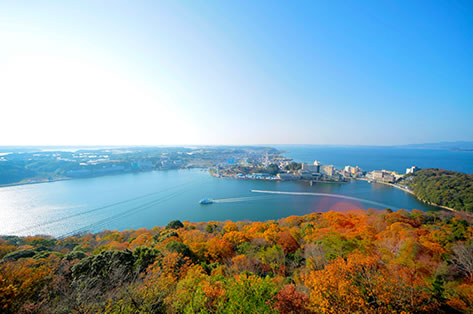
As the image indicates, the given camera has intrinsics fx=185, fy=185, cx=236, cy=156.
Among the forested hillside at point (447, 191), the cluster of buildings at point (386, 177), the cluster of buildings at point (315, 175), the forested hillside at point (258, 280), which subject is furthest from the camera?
the cluster of buildings at point (315, 175)

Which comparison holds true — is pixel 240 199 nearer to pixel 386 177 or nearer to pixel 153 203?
pixel 153 203

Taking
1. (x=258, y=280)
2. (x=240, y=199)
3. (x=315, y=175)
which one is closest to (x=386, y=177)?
(x=315, y=175)

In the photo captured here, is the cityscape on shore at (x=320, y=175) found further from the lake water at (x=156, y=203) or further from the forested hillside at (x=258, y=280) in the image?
the forested hillside at (x=258, y=280)

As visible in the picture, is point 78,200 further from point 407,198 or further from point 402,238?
point 407,198

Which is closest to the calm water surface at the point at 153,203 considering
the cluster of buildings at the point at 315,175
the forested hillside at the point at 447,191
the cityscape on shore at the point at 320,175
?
the forested hillside at the point at 447,191

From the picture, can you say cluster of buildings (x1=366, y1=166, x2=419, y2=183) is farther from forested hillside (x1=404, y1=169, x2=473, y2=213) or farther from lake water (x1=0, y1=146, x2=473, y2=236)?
forested hillside (x1=404, y1=169, x2=473, y2=213)

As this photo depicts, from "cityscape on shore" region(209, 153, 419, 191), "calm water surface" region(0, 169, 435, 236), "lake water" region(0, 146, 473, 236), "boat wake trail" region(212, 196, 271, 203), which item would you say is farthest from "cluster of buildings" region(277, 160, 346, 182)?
"boat wake trail" region(212, 196, 271, 203)

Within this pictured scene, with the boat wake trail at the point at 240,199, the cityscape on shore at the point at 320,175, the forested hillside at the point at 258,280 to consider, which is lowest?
the boat wake trail at the point at 240,199

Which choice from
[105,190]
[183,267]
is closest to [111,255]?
[183,267]
